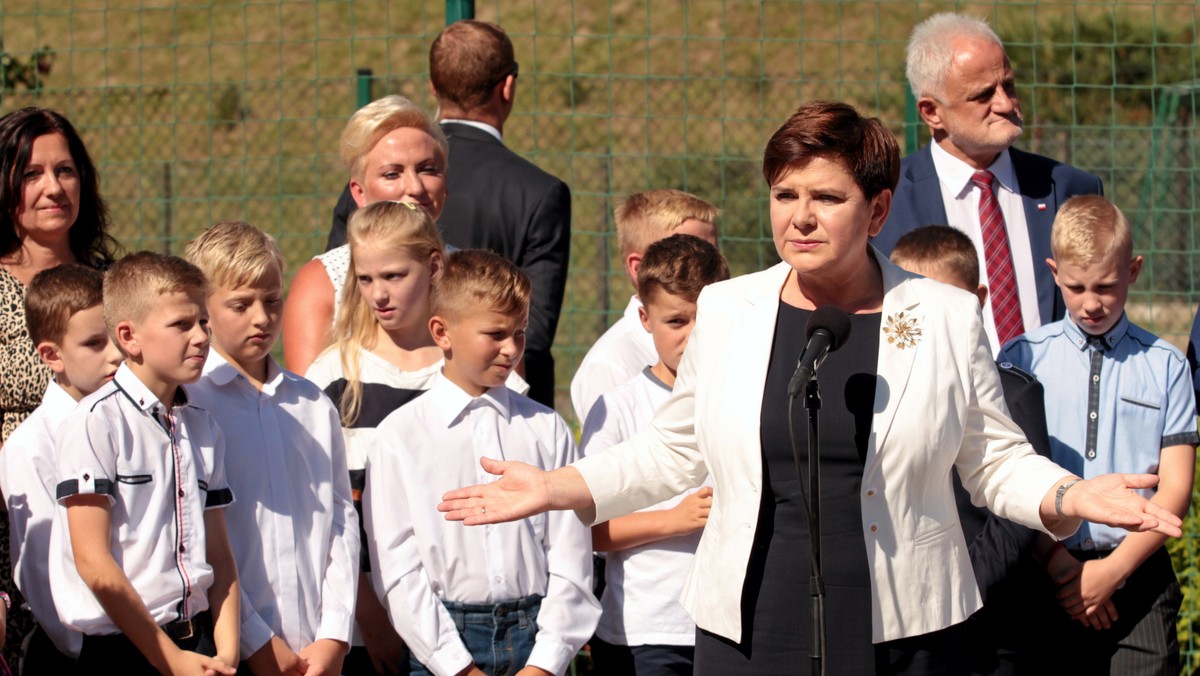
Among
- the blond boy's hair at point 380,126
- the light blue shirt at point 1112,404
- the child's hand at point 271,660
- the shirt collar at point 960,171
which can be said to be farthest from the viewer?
the shirt collar at point 960,171

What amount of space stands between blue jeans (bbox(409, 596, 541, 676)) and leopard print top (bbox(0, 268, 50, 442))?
1.32 metres

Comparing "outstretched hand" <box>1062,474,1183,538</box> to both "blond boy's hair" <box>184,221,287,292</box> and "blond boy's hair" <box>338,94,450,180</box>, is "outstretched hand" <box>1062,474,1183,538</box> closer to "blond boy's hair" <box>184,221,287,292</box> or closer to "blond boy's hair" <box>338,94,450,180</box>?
"blond boy's hair" <box>184,221,287,292</box>

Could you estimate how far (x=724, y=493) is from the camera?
3.00 meters

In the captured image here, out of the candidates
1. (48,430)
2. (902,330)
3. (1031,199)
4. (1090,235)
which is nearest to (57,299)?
(48,430)

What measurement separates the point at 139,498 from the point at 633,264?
1.99 metres

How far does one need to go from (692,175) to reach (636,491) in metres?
8.73

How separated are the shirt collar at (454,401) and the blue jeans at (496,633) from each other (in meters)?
0.49

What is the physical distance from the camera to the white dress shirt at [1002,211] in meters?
4.79

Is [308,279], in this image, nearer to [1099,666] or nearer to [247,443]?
[247,443]

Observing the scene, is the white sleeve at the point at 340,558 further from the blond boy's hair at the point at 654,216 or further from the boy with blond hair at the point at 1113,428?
the boy with blond hair at the point at 1113,428

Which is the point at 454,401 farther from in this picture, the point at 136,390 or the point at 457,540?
the point at 136,390

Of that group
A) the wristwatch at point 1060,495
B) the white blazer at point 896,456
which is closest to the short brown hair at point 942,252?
the white blazer at point 896,456

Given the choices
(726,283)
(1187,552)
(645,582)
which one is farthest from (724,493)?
(1187,552)

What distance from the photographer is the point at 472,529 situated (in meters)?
3.82
